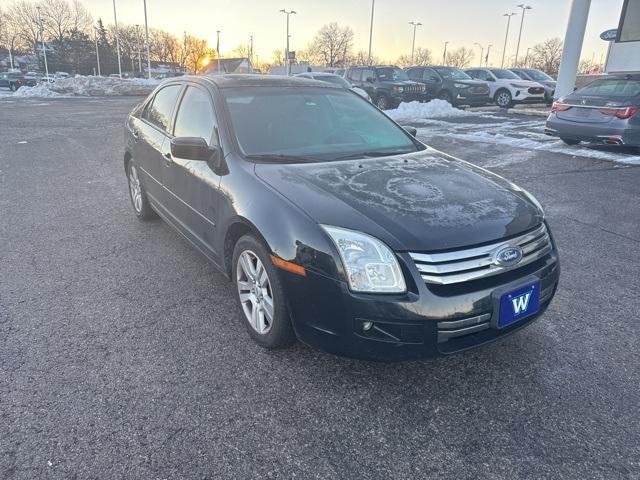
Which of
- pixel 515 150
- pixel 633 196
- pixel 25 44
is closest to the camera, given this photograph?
pixel 633 196

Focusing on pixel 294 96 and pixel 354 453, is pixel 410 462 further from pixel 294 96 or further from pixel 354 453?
pixel 294 96

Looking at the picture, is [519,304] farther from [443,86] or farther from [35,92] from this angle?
[35,92]

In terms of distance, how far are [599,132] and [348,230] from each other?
8.21 m

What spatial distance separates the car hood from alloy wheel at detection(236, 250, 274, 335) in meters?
0.49

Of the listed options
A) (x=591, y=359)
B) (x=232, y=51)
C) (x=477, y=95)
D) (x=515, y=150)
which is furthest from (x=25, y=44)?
(x=591, y=359)

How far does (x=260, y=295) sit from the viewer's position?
2.83m

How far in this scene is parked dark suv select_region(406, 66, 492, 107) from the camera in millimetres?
18984

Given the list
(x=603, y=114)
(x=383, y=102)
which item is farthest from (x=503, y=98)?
(x=603, y=114)

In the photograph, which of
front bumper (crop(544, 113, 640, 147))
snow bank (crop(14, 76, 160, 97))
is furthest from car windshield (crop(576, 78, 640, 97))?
snow bank (crop(14, 76, 160, 97))

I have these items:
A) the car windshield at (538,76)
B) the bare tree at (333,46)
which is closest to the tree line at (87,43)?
the bare tree at (333,46)

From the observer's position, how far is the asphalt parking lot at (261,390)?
2.08 meters

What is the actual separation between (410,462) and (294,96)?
9.11 ft

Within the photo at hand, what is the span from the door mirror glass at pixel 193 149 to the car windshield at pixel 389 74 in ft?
55.0

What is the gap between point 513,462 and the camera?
2.08 metres
